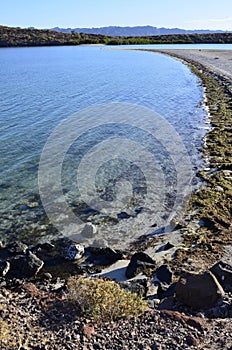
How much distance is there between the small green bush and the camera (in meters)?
9.13

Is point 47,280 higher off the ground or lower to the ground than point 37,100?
lower

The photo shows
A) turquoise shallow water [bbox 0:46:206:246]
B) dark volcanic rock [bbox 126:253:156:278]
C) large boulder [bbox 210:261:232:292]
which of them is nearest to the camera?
large boulder [bbox 210:261:232:292]

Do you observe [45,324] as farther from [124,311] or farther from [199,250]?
[199,250]

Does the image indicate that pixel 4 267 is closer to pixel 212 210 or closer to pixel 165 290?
pixel 165 290

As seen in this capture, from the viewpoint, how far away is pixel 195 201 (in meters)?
16.9

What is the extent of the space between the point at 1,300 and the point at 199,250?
6.38m

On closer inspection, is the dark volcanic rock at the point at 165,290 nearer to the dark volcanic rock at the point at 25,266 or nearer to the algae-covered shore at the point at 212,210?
the algae-covered shore at the point at 212,210

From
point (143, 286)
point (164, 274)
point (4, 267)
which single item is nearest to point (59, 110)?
point (4, 267)

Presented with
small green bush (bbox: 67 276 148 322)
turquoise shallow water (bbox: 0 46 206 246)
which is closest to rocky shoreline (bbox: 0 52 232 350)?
small green bush (bbox: 67 276 148 322)

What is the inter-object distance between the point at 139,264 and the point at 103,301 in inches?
120

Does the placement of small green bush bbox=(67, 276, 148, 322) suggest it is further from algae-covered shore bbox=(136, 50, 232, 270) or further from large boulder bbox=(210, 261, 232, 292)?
algae-covered shore bbox=(136, 50, 232, 270)

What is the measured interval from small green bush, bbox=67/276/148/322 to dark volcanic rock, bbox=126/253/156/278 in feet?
6.57

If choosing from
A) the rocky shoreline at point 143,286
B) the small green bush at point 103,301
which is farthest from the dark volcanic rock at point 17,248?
the small green bush at point 103,301

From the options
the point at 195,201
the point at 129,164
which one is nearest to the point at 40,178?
the point at 129,164
